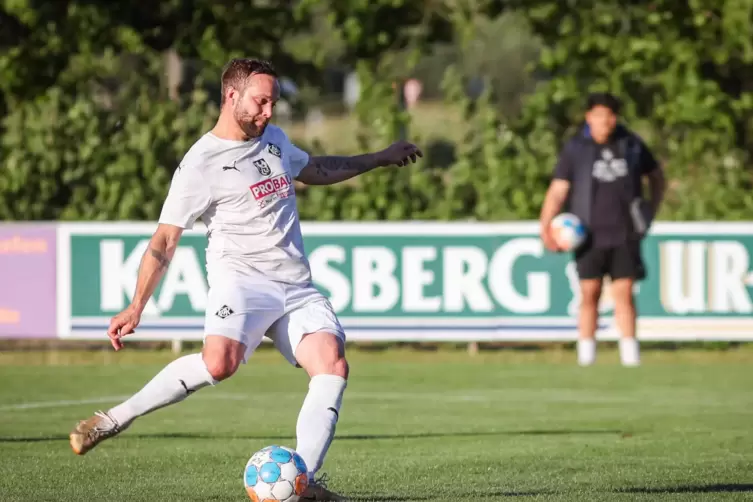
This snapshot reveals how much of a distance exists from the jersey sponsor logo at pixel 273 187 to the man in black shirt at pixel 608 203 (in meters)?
7.37

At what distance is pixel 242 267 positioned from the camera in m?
7.10

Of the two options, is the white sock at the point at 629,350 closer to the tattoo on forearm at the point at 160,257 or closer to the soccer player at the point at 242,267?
the soccer player at the point at 242,267

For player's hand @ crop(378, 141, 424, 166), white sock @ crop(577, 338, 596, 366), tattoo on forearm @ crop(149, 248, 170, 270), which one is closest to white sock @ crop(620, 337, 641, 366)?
white sock @ crop(577, 338, 596, 366)

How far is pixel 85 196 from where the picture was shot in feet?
67.4

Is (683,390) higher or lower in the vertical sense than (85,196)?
lower

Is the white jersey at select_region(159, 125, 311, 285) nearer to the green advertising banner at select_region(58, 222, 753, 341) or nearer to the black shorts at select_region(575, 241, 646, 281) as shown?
the black shorts at select_region(575, 241, 646, 281)

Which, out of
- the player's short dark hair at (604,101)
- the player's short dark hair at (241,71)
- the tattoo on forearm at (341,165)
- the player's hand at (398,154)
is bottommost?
the tattoo on forearm at (341,165)

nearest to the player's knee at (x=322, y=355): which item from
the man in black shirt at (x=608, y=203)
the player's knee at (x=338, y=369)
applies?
the player's knee at (x=338, y=369)

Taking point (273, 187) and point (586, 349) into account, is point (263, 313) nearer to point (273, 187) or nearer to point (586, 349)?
point (273, 187)

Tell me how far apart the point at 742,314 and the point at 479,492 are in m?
10.7

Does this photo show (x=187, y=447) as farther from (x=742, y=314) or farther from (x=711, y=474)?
(x=742, y=314)

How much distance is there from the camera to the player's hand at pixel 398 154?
7461 mm

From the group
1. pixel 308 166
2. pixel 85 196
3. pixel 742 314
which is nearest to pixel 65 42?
pixel 85 196

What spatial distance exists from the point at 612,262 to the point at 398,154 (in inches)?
284
